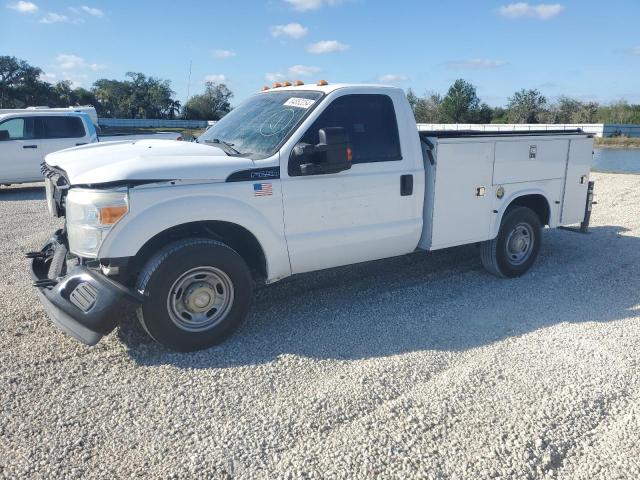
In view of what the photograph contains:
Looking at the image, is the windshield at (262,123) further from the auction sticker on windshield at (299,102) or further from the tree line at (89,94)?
the tree line at (89,94)

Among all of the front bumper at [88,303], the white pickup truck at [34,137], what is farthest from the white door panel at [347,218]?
the white pickup truck at [34,137]

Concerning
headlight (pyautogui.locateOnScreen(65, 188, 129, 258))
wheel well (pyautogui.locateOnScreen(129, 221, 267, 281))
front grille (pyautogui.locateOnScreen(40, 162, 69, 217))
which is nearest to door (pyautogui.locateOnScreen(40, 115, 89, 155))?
front grille (pyautogui.locateOnScreen(40, 162, 69, 217))

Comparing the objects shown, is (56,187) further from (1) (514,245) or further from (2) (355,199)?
(1) (514,245)

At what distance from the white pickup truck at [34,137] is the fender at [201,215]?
938cm

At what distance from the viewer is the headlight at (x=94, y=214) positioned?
378 cm

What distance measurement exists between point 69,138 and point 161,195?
11.0 metres

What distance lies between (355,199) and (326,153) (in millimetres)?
639

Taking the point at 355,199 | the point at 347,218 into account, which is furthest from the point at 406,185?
the point at 347,218

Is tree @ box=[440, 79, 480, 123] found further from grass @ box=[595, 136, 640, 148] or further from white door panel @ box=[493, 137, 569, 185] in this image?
white door panel @ box=[493, 137, 569, 185]

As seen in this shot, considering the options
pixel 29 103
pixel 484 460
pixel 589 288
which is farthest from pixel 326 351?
pixel 29 103

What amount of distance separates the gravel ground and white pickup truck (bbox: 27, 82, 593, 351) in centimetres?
44

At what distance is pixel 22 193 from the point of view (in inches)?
523

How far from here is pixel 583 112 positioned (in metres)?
64.3

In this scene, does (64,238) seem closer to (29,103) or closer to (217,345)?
(217,345)
